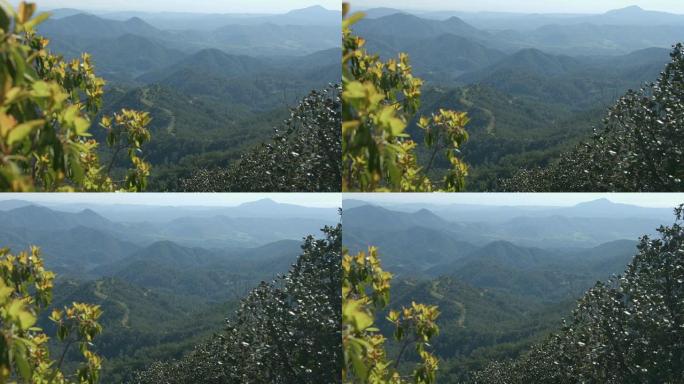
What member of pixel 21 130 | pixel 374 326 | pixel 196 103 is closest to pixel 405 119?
pixel 374 326

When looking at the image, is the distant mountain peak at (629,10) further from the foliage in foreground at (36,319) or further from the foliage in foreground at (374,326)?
the foliage in foreground at (36,319)

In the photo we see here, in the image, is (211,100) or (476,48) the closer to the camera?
(211,100)

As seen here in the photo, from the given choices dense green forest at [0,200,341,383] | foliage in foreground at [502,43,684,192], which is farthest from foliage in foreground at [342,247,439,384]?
foliage in foreground at [502,43,684,192]

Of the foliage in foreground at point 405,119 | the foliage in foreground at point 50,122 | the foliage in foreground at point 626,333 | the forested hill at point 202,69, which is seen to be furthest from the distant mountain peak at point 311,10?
the foliage in foreground at point 626,333

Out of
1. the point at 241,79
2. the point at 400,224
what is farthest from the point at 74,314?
the point at 400,224

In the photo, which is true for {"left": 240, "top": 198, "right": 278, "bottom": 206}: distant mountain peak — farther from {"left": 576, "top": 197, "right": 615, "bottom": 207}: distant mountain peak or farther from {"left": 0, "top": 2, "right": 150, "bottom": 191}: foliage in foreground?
{"left": 576, "top": 197, "right": 615, "bottom": 207}: distant mountain peak

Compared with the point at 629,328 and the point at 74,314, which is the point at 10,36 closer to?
the point at 74,314
